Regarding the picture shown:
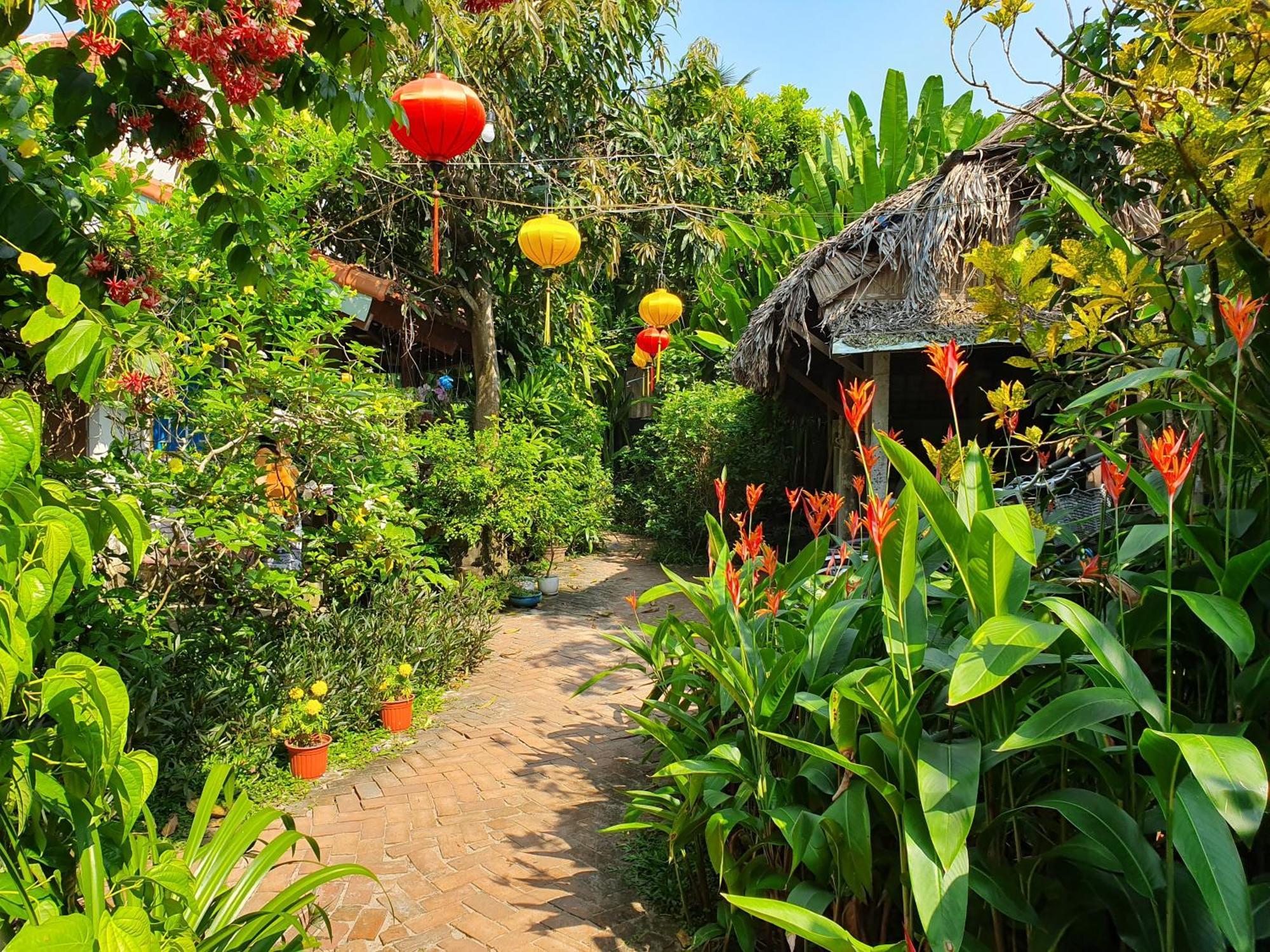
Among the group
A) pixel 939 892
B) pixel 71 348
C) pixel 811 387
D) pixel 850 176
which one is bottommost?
pixel 939 892

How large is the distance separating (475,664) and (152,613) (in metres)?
2.46

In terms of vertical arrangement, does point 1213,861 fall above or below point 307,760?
above

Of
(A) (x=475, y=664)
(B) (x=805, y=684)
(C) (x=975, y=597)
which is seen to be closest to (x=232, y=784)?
(B) (x=805, y=684)

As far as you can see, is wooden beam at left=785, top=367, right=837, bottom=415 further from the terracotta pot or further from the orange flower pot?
the terracotta pot

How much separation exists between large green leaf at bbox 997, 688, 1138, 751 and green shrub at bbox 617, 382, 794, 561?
837 centimetres

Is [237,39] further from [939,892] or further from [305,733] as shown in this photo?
[305,733]

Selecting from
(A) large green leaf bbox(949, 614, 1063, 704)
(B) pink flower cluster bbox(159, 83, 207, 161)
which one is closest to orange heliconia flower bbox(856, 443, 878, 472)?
(A) large green leaf bbox(949, 614, 1063, 704)

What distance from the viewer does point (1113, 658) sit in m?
1.25

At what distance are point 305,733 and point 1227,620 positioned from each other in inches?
146

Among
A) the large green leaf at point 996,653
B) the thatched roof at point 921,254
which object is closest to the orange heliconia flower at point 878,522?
the large green leaf at point 996,653

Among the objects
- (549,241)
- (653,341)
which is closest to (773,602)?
(549,241)

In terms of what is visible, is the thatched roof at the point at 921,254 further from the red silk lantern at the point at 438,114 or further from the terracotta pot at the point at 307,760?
the terracotta pot at the point at 307,760

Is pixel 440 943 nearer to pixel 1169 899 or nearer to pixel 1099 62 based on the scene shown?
pixel 1169 899

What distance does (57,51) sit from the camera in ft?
5.93
